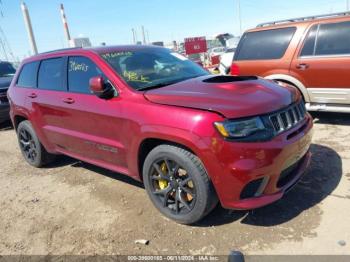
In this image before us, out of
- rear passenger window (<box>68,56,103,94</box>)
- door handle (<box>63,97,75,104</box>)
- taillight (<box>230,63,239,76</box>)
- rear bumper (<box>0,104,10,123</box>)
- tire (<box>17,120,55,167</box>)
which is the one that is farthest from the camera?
rear bumper (<box>0,104,10,123</box>)

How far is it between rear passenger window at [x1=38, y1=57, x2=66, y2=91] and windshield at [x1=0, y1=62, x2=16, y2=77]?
6636 millimetres

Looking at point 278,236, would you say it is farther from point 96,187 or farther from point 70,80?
point 70,80

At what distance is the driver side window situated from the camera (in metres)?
4.07

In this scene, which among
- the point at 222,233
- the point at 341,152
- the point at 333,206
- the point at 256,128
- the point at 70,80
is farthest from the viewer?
the point at 341,152

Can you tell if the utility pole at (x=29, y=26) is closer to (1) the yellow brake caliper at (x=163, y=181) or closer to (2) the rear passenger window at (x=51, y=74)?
(2) the rear passenger window at (x=51, y=74)

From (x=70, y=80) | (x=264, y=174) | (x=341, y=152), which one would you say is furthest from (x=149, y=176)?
(x=341, y=152)

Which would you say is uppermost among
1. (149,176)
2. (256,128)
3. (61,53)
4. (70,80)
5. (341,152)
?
(61,53)

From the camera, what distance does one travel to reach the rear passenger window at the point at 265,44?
636 cm

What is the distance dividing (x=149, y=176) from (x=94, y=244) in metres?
0.84

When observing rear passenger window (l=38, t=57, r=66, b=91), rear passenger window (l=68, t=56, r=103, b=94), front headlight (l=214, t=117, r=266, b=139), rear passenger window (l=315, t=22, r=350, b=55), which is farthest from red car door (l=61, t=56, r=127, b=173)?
rear passenger window (l=315, t=22, r=350, b=55)

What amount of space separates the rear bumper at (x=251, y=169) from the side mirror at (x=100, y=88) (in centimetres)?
140

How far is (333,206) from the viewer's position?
348 cm

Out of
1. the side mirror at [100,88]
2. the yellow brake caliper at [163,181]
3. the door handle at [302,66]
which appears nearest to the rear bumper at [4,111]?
the side mirror at [100,88]

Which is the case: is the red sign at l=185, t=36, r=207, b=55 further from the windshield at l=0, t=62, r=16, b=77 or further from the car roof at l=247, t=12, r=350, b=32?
the car roof at l=247, t=12, r=350, b=32
